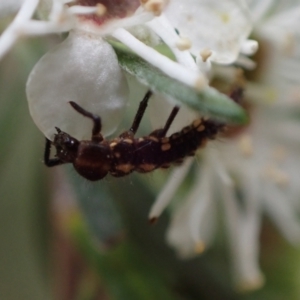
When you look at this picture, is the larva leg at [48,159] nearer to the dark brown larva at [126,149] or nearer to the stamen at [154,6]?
the dark brown larva at [126,149]

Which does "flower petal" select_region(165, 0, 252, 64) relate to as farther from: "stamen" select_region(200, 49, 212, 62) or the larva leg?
the larva leg

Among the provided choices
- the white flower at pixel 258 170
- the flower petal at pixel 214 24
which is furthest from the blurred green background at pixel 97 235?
the flower petal at pixel 214 24

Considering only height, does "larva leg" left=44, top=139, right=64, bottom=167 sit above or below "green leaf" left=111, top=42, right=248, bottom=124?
below

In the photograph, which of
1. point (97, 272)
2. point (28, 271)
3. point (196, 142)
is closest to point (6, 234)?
point (28, 271)

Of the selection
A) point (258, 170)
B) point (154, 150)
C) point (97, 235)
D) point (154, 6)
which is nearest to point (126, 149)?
point (154, 150)

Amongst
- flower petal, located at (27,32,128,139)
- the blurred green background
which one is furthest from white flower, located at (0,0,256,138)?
the blurred green background

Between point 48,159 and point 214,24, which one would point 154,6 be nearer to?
point 214,24

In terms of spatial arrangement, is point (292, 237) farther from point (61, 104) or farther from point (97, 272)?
point (61, 104)
